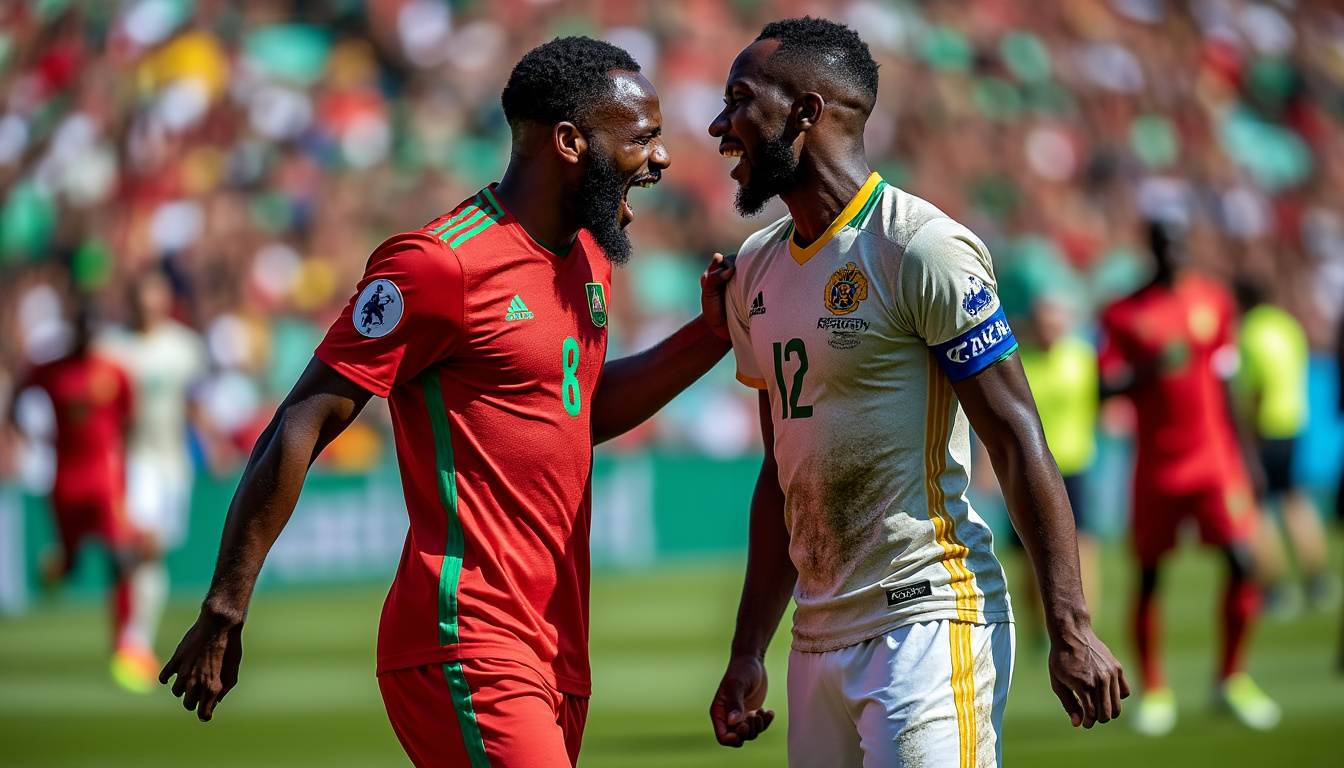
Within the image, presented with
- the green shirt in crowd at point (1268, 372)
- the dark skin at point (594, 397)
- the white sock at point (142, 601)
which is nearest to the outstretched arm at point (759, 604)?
the dark skin at point (594, 397)

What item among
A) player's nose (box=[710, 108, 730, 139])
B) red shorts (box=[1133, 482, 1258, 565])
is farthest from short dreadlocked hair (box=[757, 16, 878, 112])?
red shorts (box=[1133, 482, 1258, 565])

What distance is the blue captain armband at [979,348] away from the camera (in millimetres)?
3752

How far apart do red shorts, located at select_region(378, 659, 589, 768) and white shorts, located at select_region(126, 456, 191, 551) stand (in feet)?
26.2

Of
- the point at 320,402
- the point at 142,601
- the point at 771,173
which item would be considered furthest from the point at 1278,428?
the point at 320,402

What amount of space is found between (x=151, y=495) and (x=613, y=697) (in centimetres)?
407

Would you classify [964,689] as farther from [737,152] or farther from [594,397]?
[737,152]

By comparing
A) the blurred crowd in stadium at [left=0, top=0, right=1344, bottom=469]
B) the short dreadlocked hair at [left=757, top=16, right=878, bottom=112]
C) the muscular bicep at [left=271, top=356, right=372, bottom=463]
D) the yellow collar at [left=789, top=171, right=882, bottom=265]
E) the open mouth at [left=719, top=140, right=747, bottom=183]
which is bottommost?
the muscular bicep at [left=271, top=356, right=372, bottom=463]

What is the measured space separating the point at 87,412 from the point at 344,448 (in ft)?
18.1

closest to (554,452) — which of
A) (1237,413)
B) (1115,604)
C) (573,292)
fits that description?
(573,292)

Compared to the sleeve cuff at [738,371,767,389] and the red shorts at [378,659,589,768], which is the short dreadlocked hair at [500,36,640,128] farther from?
the red shorts at [378,659,589,768]

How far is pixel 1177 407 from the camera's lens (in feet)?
31.4

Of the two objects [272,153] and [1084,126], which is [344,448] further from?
[1084,126]

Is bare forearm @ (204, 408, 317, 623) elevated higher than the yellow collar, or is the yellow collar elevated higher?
the yellow collar

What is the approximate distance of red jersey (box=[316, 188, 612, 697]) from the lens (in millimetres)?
3896
